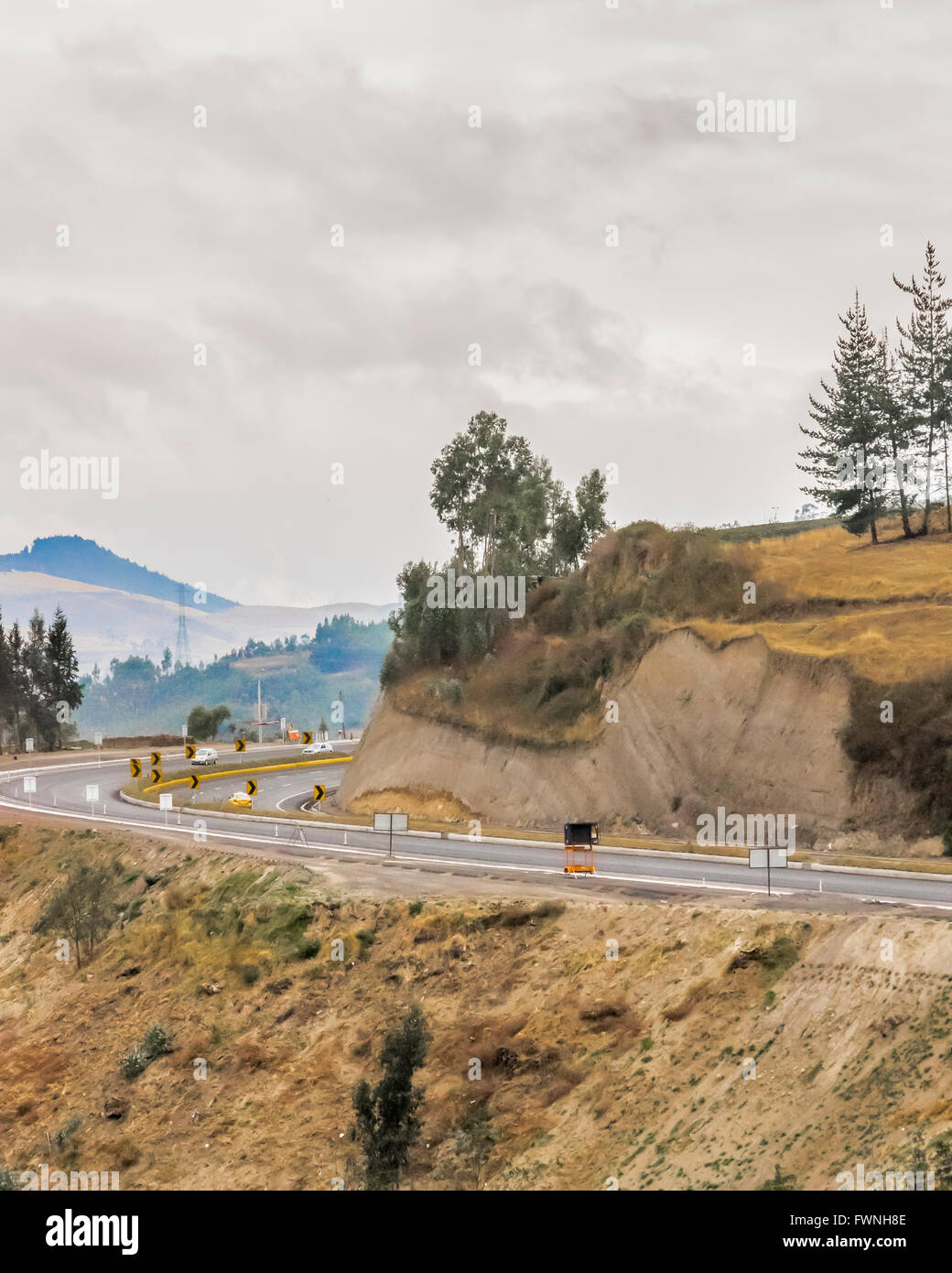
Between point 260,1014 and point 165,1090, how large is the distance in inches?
99.8

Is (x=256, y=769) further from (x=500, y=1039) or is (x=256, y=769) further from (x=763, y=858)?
(x=500, y=1039)

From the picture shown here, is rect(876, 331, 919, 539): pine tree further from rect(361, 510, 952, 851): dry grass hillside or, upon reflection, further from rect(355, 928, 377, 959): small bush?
rect(355, 928, 377, 959): small bush

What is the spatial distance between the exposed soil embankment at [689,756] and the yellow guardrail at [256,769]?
22217 millimetres

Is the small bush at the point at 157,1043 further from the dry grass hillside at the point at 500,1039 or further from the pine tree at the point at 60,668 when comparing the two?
the pine tree at the point at 60,668

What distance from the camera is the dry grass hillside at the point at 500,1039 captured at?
17.9 m

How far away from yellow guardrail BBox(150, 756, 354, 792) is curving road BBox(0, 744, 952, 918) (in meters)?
1.15

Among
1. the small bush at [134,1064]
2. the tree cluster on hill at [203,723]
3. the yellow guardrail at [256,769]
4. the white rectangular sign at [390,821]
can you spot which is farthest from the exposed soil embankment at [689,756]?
the tree cluster on hill at [203,723]

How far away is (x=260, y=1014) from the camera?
92.5ft

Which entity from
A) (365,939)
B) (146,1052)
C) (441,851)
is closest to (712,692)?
(441,851)

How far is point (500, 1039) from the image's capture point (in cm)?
2388

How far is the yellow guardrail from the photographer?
230 ft

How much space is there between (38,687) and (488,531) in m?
56.9
